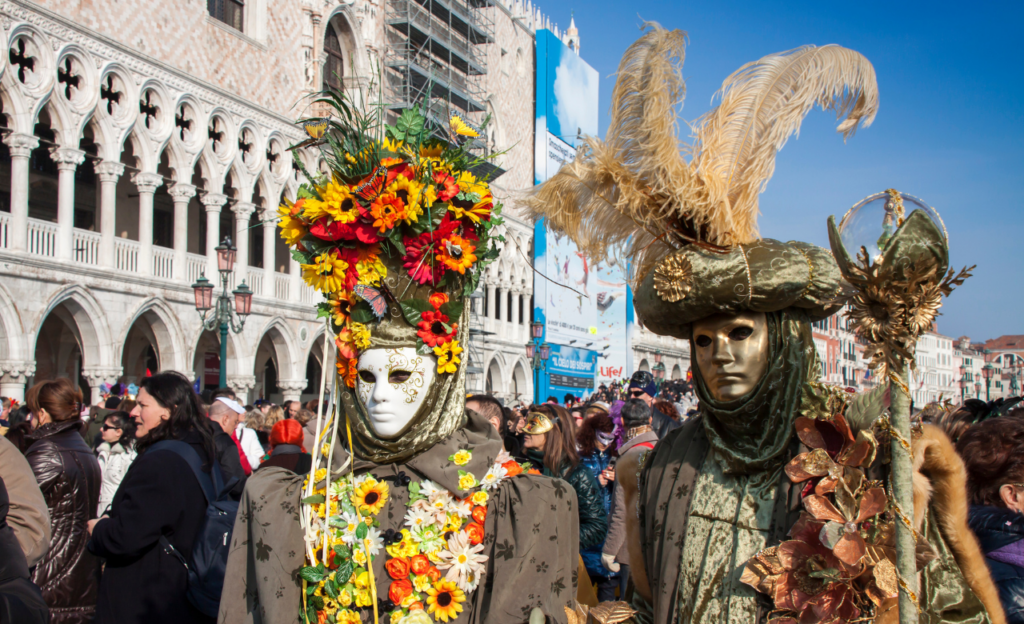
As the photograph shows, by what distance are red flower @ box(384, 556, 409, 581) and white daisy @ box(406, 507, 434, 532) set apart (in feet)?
0.27

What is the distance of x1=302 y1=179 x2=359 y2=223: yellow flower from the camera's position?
89.2 inches

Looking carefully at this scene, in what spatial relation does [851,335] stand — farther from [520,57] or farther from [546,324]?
[520,57]

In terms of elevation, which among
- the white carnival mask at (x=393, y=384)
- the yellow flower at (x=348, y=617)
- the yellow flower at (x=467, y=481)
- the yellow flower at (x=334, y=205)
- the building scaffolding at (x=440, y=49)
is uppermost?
the building scaffolding at (x=440, y=49)

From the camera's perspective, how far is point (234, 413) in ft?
16.2

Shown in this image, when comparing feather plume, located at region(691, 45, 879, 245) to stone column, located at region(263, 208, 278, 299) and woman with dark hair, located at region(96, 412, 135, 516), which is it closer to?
woman with dark hair, located at region(96, 412, 135, 516)

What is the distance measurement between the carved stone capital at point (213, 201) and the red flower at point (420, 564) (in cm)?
1374

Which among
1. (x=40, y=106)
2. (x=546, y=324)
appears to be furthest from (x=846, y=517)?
(x=546, y=324)

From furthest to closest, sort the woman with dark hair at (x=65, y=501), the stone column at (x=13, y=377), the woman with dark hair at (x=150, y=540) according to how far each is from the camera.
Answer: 1. the stone column at (x=13, y=377)
2. the woman with dark hair at (x=65, y=501)
3. the woman with dark hair at (x=150, y=540)

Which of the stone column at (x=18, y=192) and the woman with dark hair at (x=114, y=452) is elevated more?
the stone column at (x=18, y=192)

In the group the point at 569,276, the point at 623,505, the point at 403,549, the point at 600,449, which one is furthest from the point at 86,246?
the point at 569,276

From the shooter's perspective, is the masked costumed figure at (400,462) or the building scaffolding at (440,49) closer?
the masked costumed figure at (400,462)

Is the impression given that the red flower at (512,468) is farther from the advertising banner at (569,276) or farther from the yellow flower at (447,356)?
the advertising banner at (569,276)

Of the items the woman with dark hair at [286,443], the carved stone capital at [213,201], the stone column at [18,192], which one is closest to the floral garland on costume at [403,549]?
the woman with dark hair at [286,443]

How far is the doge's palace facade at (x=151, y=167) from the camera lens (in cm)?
1129
